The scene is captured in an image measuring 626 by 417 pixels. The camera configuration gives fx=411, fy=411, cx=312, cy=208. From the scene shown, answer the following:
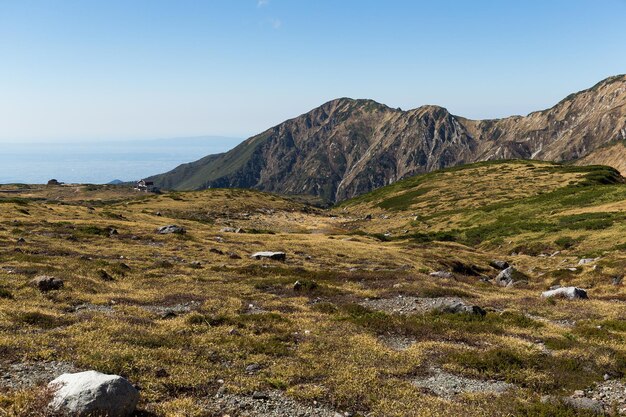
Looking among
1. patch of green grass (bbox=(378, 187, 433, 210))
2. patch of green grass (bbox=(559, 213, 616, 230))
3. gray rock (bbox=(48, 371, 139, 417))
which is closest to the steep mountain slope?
patch of green grass (bbox=(559, 213, 616, 230))

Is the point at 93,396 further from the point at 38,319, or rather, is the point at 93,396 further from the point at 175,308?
the point at 175,308

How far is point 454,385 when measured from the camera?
54.0ft

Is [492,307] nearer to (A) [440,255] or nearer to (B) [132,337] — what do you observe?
(B) [132,337]

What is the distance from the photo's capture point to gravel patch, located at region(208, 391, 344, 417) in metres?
13.6

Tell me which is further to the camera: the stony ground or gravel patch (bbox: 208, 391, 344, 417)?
the stony ground

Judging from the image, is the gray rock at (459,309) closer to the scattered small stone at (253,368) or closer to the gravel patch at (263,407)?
the scattered small stone at (253,368)

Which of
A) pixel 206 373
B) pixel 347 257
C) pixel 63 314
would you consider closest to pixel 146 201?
pixel 347 257

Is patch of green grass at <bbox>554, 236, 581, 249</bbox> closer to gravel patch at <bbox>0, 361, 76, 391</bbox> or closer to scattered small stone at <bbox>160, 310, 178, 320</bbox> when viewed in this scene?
scattered small stone at <bbox>160, 310, 178, 320</bbox>

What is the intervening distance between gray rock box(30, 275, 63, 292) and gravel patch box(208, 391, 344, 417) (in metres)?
18.5

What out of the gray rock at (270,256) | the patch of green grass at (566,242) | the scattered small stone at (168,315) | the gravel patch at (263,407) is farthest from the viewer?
the patch of green grass at (566,242)

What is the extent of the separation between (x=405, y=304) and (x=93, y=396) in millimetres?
22268

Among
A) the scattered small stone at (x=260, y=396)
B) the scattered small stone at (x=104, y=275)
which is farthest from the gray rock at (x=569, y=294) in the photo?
the scattered small stone at (x=104, y=275)

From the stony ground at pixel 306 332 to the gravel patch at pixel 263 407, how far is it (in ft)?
0.21

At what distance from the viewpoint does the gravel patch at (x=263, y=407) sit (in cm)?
1358
